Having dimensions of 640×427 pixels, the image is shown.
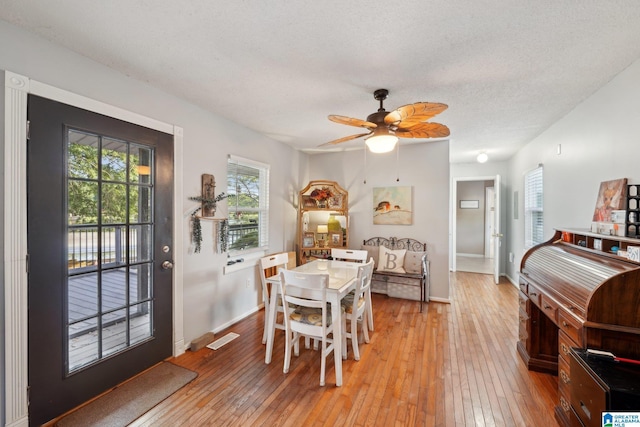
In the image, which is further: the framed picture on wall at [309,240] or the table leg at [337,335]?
the framed picture on wall at [309,240]

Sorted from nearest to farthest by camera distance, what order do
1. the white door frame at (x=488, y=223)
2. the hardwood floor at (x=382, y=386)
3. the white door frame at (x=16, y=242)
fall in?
the white door frame at (x=16, y=242), the hardwood floor at (x=382, y=386), the white door frame at (x=488, y=223)

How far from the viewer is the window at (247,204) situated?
3502 millimetres

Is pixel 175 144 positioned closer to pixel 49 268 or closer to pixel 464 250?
pixel 49 268

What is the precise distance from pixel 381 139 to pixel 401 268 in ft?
8.34

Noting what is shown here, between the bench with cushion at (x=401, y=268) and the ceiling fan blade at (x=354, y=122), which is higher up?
the ceiling fan blade at (x=354, y=122)

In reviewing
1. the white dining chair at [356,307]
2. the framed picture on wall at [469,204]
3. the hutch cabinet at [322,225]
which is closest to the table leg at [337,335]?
the white dining chair at [356,307]

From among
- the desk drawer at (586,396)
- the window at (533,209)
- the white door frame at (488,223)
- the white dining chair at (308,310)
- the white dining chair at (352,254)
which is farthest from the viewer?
the white door frame at (488,223)

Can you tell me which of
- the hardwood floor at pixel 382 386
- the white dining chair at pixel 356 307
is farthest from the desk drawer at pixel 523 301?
the white dining chair at pixel 356 307

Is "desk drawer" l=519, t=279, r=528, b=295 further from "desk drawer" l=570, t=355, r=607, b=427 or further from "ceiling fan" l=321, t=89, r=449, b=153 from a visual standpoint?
"ceiling fan" l=321, t=89, r=449, b=153

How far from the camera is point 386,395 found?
6.88 feet

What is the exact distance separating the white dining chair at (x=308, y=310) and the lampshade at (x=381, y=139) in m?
1.22

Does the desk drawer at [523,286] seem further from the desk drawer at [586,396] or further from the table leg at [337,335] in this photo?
the table leg at [337,335]

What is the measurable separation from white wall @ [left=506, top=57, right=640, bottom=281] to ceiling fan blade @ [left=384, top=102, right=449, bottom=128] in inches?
61.4

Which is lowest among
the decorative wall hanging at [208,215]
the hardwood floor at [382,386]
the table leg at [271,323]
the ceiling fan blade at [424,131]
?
the hardwood floor at [382,386]
